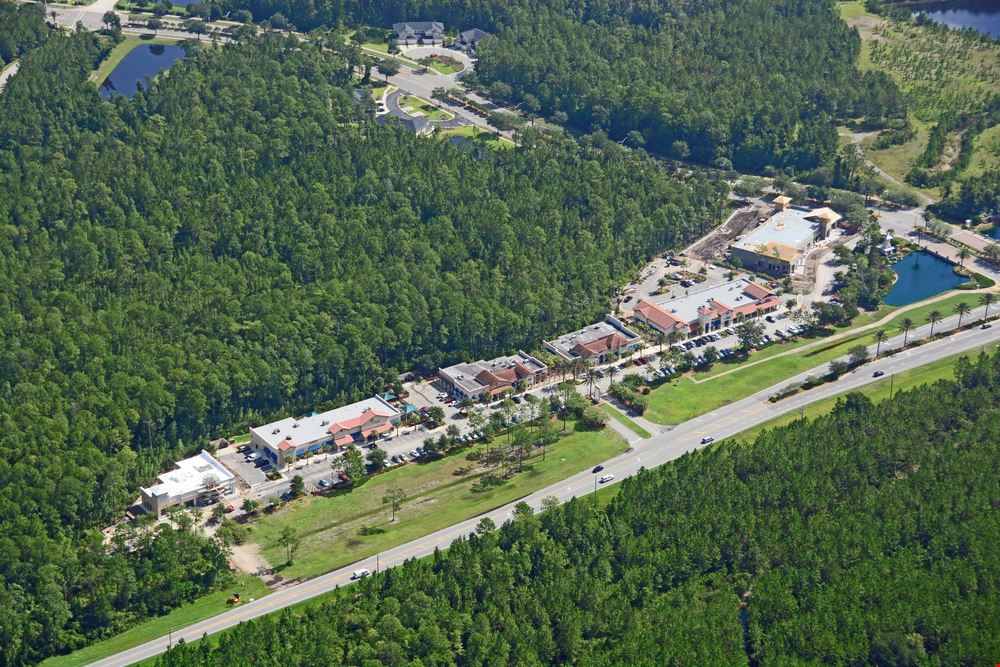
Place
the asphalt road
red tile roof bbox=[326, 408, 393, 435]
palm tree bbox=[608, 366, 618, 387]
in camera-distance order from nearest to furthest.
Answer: the asphalt road → red tile roof bbox=[326, 408, 393, 435] → palm tree bbox=[608, 366, 618, 387]

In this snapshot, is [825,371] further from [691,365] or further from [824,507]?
[824,507]

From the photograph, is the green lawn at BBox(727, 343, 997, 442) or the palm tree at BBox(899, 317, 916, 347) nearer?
the green lawn at BBox(727, 343, 997, 442)

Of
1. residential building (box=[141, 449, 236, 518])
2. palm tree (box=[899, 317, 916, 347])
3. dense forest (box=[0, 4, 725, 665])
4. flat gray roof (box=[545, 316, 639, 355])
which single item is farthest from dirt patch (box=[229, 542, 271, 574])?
palm tree (box=[899, 317, 916, 347])

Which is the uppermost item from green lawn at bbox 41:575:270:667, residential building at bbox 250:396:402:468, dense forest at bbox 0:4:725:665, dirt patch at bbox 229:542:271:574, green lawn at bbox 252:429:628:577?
→ dense forest at bbox 0:4:725:665

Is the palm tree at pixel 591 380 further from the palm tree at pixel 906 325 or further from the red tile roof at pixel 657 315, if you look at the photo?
the palm tree at pixel 906 325

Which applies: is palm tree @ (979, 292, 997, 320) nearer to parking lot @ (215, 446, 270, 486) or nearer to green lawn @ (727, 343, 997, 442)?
green lawn @ (727, 343, 997, 442)

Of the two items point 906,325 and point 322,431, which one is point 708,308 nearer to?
point 906,325
